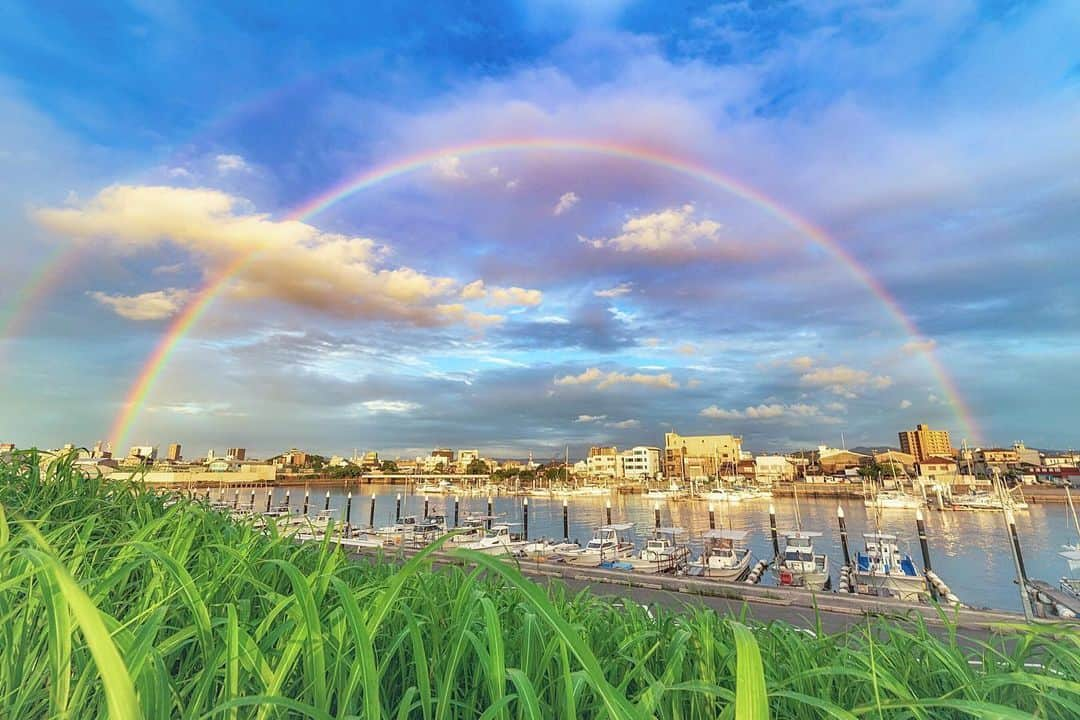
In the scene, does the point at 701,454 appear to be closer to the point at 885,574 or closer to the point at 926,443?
the point at 926,443

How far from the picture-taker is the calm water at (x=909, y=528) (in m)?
29.9

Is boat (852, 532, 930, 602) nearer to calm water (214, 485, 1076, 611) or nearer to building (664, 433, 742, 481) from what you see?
calm water (214, 485, 1076, 611)

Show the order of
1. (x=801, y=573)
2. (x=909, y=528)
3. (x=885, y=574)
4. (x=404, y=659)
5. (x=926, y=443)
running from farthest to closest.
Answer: (x=926, y=443), (x=909, y=528), (x=885, y=574), (x=801, y=573), (x=404, y=659)

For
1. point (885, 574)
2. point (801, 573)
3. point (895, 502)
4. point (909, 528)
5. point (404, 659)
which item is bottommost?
point (909, 528)

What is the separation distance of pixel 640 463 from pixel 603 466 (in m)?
11.3

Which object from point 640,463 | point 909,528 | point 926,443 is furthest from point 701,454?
point 909,528

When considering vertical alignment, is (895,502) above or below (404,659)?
below

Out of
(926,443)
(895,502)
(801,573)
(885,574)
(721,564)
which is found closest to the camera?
(801,573)

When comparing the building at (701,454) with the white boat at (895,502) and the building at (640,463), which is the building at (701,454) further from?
the white boat at (895,502)

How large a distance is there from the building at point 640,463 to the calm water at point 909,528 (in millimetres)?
45818

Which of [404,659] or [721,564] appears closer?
[404,659]

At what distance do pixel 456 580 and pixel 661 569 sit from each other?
26479 mm

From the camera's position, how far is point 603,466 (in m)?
137

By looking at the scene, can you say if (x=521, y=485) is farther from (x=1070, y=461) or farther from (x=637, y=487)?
(x=1070, y=461)
